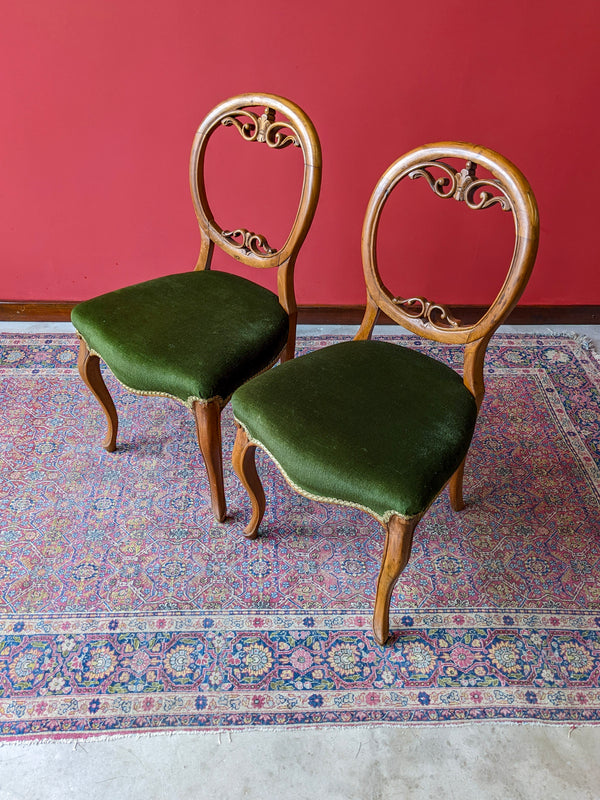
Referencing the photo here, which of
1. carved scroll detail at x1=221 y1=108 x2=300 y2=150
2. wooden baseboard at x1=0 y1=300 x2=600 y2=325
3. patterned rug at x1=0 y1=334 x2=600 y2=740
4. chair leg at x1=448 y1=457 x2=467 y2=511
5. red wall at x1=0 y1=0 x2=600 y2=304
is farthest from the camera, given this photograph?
wooden baseboard at x1=0 y1=300 x2=600 y2=325

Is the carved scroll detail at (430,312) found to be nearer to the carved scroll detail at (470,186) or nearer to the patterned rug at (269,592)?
the carved scroll detail at (470,186)

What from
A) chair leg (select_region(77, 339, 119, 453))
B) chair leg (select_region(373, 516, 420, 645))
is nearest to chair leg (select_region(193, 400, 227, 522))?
Answer: chair leg (select_region(77, 339, 119, 453))

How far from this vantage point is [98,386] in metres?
1.69

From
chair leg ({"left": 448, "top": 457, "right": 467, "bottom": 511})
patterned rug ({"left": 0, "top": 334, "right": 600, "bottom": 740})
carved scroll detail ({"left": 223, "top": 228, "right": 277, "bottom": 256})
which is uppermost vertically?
carved scroll detail ({"left": 223, "top": 228, "right": 277, "bottom": 256})

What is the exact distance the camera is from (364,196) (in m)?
2.13

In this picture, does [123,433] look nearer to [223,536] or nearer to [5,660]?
[223,536]

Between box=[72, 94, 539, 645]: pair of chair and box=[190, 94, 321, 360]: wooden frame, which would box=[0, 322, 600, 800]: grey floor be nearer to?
box=[72, 94, 539, 645]: pair of chair

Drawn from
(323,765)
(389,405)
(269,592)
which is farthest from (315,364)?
(323,765)

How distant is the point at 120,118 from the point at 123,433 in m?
1.05

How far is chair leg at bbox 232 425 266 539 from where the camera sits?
4.45 ft

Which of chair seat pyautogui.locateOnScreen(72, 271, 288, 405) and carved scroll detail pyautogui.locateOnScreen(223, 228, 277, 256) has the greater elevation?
carved scroll detail pyautogui.locateOnScreen(223, 228, 277, 256)

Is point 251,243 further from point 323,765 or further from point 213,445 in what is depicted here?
point 323,765

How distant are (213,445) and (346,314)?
1099 mm

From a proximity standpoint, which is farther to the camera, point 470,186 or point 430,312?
point 430,312
